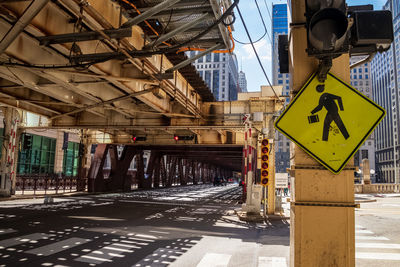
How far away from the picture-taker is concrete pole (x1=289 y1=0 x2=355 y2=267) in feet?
11.2

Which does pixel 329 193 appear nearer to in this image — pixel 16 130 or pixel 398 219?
pixel 398 219

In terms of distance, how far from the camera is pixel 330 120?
3500mm

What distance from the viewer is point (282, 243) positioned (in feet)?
28.9

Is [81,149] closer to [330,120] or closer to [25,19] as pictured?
[25,19]

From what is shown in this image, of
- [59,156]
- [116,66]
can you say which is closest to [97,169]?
[59,156]

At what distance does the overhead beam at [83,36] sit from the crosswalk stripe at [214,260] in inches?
233

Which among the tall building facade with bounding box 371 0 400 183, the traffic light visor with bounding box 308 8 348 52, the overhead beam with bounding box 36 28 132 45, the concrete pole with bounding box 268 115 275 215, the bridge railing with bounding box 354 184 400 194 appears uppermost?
the tall building facade with bounding box 371 0 400 183

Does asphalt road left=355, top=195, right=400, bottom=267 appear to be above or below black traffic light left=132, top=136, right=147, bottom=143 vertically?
below

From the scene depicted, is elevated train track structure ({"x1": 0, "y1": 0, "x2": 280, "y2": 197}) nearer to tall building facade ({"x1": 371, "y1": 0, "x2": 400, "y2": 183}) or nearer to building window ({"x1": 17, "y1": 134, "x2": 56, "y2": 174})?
building window ({"x1": 17, "y1": 134, "x2": 56, "y2": 174})

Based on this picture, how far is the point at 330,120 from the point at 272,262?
4.46 meters

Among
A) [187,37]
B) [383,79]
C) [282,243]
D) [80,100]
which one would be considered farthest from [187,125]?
[383,79]

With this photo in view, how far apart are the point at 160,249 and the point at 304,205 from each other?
200 inches

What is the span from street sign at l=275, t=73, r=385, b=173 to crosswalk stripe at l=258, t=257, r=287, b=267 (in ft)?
12.7

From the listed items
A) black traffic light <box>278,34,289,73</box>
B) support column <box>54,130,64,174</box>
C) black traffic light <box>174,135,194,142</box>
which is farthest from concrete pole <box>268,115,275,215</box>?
support column <box>54,130,64,174</box>
